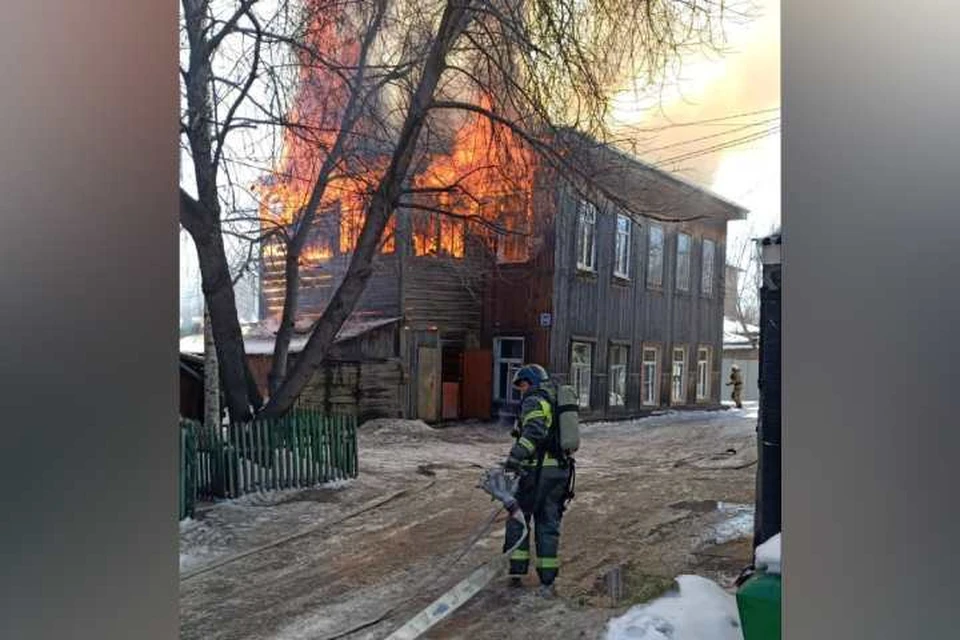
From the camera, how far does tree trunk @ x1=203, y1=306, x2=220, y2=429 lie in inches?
88.1

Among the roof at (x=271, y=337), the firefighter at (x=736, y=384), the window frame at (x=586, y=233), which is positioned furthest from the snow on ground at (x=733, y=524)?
the roof at (x=271, y=337)

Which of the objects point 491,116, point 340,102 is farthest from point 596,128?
point 340,102

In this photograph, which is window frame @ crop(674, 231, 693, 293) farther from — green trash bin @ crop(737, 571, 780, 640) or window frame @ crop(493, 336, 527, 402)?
green trash bin @ crop(737, 571, 780, 640)

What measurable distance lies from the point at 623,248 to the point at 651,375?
0.38 m

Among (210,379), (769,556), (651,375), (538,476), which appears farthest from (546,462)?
(210,379)

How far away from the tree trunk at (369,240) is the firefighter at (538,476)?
0.64 m

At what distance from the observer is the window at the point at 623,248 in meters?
1.97

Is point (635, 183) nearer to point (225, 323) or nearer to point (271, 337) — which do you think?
point (271, 337)

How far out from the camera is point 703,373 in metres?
1.91

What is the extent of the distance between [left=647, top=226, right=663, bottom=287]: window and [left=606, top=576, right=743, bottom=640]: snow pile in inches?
32.1

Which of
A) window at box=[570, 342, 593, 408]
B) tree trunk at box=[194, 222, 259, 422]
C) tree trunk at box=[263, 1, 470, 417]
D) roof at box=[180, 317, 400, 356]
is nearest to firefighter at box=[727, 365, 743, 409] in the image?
window at box=[570, 342, 593, 408]
